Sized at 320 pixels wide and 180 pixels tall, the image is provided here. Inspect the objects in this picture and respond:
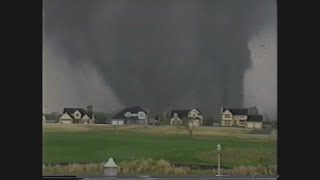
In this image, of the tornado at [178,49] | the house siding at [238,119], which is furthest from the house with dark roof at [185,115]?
the house siding at [238,119]

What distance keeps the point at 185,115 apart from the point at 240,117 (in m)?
0.48

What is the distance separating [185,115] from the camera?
435 centimetres

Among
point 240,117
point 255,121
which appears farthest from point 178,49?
point 255,121

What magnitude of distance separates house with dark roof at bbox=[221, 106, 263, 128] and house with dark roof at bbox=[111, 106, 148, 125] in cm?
68

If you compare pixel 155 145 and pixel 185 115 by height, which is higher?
pixel 185 115

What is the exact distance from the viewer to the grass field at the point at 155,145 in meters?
4.26

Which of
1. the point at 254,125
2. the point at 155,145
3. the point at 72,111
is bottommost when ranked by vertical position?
the point at 155,145

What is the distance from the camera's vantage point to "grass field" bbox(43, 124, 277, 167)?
4.26 meters

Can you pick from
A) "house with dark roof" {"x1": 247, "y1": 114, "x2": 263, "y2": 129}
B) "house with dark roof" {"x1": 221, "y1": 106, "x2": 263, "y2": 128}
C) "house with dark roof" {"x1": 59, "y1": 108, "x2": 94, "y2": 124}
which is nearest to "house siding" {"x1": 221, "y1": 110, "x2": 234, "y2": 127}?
"house with dark roof" {"x1": 221, "y1": 106, "x2": 263, "y2": 128}

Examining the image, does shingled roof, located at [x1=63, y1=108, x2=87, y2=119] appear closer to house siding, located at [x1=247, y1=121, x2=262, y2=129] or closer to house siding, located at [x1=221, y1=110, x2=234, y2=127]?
house siding, located at [x1=221, y1=110, x2=234, y2=127]

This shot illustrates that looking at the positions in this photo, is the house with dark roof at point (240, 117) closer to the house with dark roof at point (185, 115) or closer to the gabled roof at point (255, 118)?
the gabled roof at point (255, 118)

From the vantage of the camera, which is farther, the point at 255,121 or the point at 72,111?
the point at 255,121

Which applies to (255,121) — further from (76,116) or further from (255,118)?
(76,116)

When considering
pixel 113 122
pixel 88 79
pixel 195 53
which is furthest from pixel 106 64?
pixel 195 53
